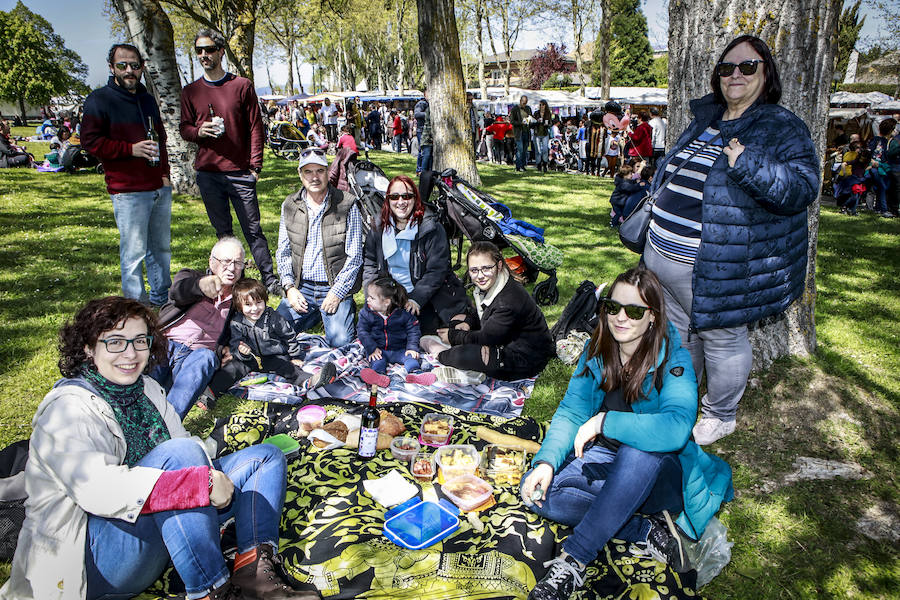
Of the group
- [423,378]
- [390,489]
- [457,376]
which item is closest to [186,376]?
[390,489]

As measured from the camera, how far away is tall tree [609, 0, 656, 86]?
50812 mm

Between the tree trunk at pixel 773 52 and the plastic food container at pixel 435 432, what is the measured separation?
2142 mm

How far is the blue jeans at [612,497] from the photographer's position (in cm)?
250

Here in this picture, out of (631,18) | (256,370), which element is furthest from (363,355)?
(631,18)

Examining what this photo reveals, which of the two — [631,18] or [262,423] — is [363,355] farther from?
[631,18]

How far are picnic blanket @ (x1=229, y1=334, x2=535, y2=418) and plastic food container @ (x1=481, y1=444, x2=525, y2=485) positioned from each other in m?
0.70

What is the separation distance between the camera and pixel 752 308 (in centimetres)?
312

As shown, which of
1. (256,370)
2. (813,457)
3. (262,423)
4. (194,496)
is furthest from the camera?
(256,370)

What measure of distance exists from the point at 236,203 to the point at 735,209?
16.2 feet

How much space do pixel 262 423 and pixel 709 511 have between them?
9.24 feet

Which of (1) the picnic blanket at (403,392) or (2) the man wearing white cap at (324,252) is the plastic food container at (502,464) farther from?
(2) the man wearing white cap at (324,252)

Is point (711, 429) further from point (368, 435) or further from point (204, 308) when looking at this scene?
point (204, 308)

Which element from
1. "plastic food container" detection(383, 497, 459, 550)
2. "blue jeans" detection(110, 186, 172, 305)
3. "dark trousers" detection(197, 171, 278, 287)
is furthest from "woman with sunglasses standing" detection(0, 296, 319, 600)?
"dark trousers" detection(197, 171, 278, 287)

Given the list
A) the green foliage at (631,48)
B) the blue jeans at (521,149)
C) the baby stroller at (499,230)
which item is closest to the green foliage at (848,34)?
the green foliage at (631,48)
